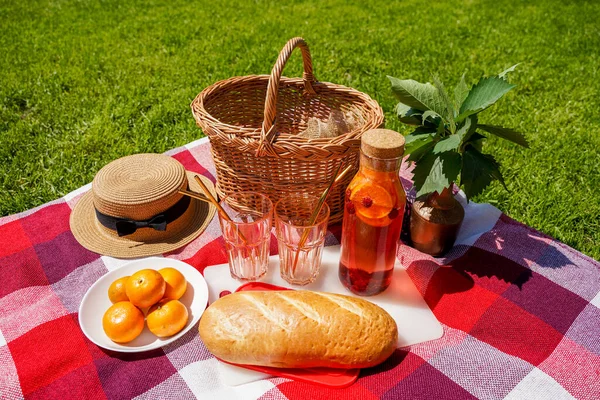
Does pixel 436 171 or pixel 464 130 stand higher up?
pixel 464 130

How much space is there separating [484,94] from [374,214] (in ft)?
1.54

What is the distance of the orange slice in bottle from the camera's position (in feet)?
4.08

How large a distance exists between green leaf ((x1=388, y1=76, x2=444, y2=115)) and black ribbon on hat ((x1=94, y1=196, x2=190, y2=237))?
889 millimetres

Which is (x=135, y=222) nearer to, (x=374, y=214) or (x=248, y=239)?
(x=248, y=239)

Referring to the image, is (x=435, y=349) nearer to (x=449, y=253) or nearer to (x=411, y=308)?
(x=411, y=308)

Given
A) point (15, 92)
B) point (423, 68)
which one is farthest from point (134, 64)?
point (423, 68)

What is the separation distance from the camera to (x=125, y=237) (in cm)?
168

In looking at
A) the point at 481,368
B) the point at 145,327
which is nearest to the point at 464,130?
the point at 481,368

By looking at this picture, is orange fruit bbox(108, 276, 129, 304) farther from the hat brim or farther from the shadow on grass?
the shadow on grass

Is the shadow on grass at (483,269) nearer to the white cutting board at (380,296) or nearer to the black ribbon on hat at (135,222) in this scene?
the white cutting board at (380,296)

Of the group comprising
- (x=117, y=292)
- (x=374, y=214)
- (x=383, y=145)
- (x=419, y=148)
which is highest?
(x=383, y=145)

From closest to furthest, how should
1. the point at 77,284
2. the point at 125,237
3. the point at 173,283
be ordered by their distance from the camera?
the point at 173,283
the point at 77,284
the point at 125,237

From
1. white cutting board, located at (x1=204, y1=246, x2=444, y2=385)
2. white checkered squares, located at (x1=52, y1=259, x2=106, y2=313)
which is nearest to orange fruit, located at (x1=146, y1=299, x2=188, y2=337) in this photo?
white cutting board, located at (x1=204, y1=246, x2=444, y2=385)

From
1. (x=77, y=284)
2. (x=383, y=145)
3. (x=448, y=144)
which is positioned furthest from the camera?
(x=77, y=284)
